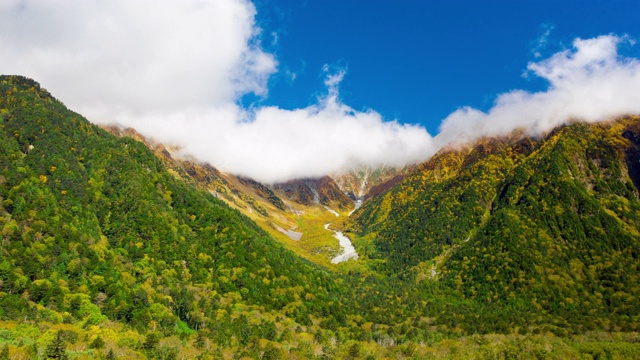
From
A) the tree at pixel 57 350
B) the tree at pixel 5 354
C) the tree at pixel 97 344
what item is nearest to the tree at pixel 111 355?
the tree at pixel 97 344

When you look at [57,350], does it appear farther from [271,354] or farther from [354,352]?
[354,352]

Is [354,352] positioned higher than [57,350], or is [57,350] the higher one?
[354,352]

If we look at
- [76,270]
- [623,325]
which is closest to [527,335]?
[623,325]

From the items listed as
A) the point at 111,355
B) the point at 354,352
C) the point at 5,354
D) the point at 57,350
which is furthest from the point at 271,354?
the point at 5,354

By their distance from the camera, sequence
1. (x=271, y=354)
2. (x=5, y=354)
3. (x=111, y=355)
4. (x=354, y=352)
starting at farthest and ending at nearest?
(x=354, y=352), (x=271, y=354), (x=111, y=355), (x=5, y=354)

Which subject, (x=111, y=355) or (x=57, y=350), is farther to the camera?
(x=111, y=355)

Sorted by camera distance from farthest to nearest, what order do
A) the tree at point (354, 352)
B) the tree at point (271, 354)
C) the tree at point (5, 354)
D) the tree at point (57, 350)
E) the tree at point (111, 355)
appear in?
1. the tree at point (354, 352)
2. the tree at point (271, 354)
3. the tree at point (111, 355)
4. the tree at point (57, 350)
5. the tree at point (5, 354)

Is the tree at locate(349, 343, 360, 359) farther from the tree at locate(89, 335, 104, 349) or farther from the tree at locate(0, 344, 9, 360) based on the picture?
the tree at locate(0, 344, 9, 360)

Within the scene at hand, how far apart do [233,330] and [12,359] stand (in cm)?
8259

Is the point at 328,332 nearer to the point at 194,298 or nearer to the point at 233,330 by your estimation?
the point at 233,330

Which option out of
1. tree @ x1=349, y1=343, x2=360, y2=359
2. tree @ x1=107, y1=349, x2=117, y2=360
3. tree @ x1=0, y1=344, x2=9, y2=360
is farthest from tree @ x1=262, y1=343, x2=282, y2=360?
tree @ x1=0, y1=344, x2=9, y2=360

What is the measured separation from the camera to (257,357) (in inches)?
5281

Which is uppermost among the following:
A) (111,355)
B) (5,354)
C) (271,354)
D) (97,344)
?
(271,354)

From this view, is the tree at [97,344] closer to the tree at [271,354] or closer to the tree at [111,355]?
the tree at [111,355]
